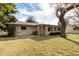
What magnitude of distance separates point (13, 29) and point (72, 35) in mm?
1155

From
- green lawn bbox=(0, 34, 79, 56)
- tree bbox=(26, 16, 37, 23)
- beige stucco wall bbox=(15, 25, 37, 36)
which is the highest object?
tree bbox=(26, 16, 37, 23)

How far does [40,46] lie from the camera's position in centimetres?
278

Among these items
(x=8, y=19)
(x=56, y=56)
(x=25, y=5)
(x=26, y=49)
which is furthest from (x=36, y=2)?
(x=56, y=56)

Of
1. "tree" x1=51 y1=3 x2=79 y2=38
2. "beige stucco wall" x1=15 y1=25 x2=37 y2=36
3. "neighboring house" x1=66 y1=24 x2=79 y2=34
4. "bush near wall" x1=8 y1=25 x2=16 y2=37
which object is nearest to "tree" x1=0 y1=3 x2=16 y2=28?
"bush near wall" x1=8 y1=25 x2=16 y2=37

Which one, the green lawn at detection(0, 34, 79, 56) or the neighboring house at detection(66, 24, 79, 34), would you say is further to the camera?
the neighboring house at detection(66, 24, 79, 34)

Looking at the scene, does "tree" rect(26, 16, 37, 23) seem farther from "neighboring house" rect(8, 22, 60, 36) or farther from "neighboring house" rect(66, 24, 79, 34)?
"neighboring house" rect(66, 24, 79, 34)

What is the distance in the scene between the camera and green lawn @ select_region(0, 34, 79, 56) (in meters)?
2.68

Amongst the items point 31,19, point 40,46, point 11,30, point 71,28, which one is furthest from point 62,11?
point 11,30

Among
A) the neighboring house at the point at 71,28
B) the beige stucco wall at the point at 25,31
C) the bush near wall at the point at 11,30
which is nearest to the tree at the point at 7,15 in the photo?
the bush near wall at the point at 11,30

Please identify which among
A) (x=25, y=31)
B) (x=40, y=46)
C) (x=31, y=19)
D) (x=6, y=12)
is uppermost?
(x=6, y=12)

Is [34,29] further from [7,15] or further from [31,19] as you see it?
[7,15]

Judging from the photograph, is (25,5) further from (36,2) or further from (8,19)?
(8,19)

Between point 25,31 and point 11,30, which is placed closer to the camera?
point 11,30

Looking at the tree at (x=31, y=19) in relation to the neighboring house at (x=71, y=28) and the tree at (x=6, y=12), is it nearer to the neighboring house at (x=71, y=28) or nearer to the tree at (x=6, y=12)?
the tree at (x=6, y=12)
